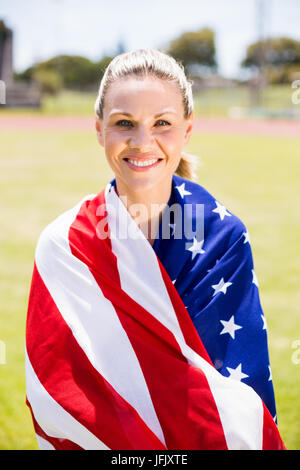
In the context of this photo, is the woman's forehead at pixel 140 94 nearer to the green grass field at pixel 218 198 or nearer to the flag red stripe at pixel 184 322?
the flag red stripe at pixel 184 322

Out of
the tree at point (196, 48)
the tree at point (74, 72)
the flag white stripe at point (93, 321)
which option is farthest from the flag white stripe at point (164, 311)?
the tree at point (196, 48)

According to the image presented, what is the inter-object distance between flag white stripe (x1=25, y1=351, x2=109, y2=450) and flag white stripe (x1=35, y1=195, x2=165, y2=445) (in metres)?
0.17

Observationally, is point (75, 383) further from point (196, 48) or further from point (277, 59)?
point (196, 48)

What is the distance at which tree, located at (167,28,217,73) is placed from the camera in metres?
65.4

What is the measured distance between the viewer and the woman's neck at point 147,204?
6.17 ft

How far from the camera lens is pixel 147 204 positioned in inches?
75.1

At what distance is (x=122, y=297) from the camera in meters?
1.79

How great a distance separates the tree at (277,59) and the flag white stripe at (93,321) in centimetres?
5285

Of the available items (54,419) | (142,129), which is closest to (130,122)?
(142,129)

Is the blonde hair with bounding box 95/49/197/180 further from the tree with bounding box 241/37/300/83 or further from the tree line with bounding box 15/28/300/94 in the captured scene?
the tree with bounding box 241/37/300/83

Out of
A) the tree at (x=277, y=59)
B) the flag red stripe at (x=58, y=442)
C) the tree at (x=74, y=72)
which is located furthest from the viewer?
the tree at (x=74, y=72)

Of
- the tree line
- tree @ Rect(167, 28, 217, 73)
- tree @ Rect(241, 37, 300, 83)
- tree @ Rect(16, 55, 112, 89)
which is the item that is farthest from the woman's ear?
tree @ Rect(167, 28, 217, 73)

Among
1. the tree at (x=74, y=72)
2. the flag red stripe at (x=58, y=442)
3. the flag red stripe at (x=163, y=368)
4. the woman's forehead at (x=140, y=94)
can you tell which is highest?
the tree at (x=74, y=72)

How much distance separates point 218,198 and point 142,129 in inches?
286
